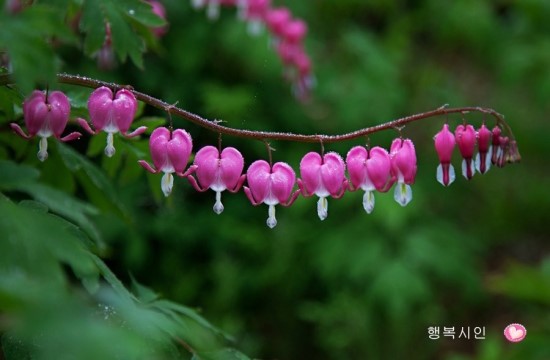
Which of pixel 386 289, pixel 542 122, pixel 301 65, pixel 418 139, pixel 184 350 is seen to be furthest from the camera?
pixel 542 122

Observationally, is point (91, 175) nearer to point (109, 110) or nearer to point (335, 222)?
point (109, 110)

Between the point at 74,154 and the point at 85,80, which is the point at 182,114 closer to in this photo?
the point at 85,80

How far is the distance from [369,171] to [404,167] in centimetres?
5

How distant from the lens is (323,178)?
1.20 metres

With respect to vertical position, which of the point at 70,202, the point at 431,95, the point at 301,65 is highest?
the point at 431,95

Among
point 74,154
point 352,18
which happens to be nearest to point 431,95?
point 352,18

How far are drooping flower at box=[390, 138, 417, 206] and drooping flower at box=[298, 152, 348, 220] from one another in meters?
0.08

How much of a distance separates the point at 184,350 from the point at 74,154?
0.42 m

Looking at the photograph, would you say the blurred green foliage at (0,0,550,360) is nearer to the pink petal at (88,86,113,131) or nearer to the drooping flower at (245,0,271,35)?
the drooping flower at (245,0,271,35)

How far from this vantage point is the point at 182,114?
1129 millimetres

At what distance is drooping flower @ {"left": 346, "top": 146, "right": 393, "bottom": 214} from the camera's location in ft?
3.96

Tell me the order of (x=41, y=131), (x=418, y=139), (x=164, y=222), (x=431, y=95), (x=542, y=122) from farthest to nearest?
(x=542, y=122) < (x=418, y=139) < (x=431, y=95) < (x=164, y=222) < (x=41, y=131)

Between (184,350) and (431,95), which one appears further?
(431,95)

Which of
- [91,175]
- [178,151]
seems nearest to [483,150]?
[178,151]
